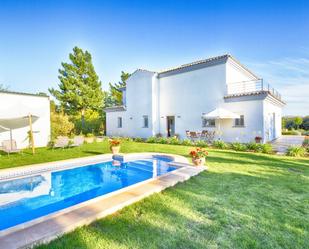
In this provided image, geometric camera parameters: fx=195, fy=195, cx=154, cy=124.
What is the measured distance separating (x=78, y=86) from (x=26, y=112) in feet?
60.7

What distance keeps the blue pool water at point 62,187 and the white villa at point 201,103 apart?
9.57m

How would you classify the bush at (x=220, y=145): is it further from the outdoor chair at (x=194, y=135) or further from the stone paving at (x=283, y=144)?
the stone paving at (x=283, y=144)

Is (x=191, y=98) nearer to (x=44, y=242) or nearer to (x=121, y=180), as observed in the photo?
(x=121, y=180)

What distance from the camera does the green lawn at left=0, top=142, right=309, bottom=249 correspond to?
356cm

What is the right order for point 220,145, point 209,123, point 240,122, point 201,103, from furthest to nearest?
point 201,103, point 209,123, point 240,122, point 220,145

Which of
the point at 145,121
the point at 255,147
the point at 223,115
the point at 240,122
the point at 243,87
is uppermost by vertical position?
the point at 243,87

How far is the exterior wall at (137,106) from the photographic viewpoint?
2392 centimetres

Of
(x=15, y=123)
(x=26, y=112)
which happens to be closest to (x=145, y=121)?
(x=26, y=112)

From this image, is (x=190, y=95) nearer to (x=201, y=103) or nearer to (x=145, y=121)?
(x=201, y=103)

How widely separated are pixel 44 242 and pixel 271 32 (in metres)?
21.5

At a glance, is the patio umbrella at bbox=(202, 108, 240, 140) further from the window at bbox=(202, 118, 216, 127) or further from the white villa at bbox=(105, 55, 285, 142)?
the window at bbox=(202, 118, 216, 127)

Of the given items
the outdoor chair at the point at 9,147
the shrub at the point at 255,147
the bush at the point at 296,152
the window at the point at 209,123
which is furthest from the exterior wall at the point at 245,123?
the outdoor chair at the point at 9,147

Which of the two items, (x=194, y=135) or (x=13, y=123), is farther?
(x=194, y=135)

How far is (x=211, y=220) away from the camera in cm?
440
